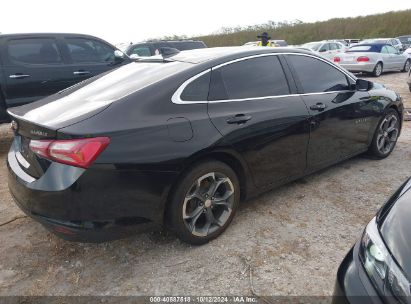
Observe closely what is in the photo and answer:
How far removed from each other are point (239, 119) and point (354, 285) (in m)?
1.65

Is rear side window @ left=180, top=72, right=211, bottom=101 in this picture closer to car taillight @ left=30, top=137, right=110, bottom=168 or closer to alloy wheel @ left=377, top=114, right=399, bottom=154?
car taillight @ left=30, top=137, right=110, bottom=168

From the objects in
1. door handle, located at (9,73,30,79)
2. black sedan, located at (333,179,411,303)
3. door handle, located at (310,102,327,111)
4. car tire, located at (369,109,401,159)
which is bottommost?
car tire, located at (369,109,401,159)

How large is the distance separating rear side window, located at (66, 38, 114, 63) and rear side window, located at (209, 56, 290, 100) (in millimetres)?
4160

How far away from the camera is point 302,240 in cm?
291

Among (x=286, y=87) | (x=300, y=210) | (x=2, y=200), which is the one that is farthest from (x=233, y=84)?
(x=2, y=200)

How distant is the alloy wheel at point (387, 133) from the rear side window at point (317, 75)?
977 millimetres

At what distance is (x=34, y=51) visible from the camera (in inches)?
225

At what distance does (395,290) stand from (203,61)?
2.22 metres

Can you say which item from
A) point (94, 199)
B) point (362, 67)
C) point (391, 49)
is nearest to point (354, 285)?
point (94, 199)

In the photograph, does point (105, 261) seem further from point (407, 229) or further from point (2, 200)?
point (407, 229)

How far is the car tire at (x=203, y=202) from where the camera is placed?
8.60 feet

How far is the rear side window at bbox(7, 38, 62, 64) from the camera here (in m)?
5.47

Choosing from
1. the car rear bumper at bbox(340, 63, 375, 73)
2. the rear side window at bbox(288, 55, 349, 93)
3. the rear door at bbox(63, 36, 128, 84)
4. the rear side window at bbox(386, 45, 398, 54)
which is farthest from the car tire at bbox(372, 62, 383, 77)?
the rear side window at bbox(288, 55, 349, 93)

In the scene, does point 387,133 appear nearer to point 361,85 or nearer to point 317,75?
point 361,85
